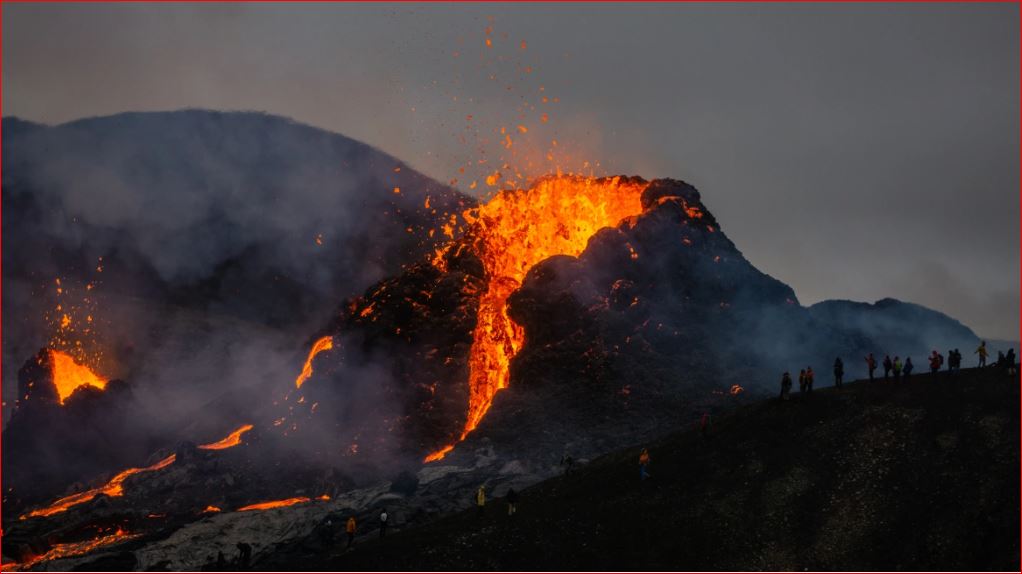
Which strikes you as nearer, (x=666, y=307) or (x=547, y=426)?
(x=547, y=426)

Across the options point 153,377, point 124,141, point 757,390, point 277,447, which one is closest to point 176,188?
point 124,141

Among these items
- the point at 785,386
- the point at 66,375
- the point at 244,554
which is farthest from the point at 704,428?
the point at 66,375

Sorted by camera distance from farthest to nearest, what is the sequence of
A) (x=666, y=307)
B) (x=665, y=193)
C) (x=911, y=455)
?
(x=665, y=193) < (x=666, y=307) < (x=911, y=455)

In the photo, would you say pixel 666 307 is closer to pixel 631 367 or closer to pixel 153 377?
pixel 631 367

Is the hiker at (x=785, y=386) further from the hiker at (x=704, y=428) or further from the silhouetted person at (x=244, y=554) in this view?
the silhouetted person at (x=244, y=554)

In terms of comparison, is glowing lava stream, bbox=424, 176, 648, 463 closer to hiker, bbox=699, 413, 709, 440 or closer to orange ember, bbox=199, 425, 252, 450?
orange ember, bbox=199, 425, 252, 450

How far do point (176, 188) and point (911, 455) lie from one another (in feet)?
524

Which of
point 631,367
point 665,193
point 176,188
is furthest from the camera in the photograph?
point 176,188

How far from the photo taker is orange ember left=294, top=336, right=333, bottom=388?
11231 cm

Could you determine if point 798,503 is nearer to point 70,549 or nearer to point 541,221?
point 70,549

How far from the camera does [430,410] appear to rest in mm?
101250

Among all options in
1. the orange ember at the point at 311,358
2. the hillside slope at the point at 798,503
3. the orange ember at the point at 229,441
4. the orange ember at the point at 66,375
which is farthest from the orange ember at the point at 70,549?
the orange ember at the point at 66,375

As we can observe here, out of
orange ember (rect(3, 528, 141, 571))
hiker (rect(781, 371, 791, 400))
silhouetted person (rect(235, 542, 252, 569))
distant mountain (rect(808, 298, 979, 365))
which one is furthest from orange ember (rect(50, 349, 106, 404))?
distant mountain (rect(808, 298, 979, 365))

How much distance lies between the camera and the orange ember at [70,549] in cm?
6688
